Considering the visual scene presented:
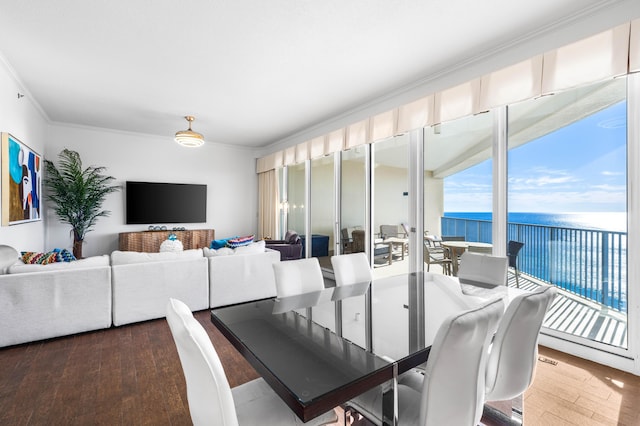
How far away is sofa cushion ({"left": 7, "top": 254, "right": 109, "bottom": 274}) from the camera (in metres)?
2.69

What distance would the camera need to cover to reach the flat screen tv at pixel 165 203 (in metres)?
6.02

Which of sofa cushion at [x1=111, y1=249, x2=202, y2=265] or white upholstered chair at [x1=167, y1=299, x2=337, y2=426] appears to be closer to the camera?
Answer: white upholstered chair at [x1=167, y1=299, x2=337, y2=426]

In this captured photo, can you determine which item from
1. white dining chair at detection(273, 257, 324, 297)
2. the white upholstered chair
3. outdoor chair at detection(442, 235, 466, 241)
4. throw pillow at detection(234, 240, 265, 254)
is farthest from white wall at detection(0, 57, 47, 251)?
outdoor chair at detection(442, 235, 466, 241)

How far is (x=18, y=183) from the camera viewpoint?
11.4ft

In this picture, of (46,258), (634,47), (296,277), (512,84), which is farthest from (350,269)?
(46,258)

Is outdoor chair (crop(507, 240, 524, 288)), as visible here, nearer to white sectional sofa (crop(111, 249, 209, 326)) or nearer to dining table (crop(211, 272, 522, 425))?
dining table (crop(211, 272, 522, 425))

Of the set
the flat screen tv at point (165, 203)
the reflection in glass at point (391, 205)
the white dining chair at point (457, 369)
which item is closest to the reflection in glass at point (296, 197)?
the flat screen tv at point (165, 203)

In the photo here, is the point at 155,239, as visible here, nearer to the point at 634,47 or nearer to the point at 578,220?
the point at 578,220

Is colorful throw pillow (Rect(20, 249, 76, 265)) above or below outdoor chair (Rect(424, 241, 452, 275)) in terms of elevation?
above

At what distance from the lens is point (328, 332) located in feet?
4.71

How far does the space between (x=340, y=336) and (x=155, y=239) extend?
5.59 metres

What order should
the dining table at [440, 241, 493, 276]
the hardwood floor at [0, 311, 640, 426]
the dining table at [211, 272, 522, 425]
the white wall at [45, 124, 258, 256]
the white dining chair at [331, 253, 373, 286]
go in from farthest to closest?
the white wall at [45, 124, 258, 256] → the dining table at [440, 241, 493, 276] → the white dining chair at [331, 253, 373, 286] → the hardwood floor at [0, 311, 640, 426] → the dining table at [211, 272, 522, 425]

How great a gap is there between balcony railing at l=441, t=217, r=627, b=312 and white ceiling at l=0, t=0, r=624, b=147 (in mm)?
1751

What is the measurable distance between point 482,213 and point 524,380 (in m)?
2.10
